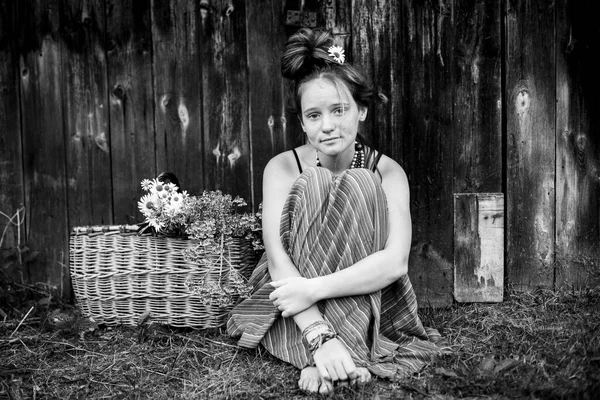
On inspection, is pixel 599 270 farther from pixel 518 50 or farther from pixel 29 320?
pixel 29 320

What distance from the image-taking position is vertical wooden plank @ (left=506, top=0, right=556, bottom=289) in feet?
10.2

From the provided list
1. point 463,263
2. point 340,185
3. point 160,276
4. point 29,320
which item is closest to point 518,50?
point 463,263

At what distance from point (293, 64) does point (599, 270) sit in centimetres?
189

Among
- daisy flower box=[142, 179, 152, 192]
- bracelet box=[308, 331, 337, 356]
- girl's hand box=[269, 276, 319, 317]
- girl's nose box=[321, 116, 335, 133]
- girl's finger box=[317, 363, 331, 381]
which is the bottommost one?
girl's finger box=[317, 363, 331, 381]

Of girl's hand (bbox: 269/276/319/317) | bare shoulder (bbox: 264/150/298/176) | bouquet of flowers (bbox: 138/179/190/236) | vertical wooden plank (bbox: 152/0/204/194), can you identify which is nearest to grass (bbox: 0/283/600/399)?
girl's hand (bbox: 269/276/319/317)

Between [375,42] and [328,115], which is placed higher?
[375,42]

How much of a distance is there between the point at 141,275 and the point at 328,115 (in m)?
1.14

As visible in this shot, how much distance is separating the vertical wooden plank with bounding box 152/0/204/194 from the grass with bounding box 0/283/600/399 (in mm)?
902

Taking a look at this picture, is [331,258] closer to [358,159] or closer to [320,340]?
[320,340]

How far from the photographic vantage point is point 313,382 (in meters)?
2.24

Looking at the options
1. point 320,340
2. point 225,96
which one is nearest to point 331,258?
point 320,340

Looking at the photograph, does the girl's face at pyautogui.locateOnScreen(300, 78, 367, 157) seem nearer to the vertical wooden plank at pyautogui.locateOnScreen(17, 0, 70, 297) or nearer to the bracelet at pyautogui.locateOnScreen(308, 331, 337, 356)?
the bracelet at pyautogui.locateOnScreen(308, 331, 337, 356)

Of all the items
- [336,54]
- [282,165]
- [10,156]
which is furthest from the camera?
[10,156]

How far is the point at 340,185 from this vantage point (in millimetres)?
2432
